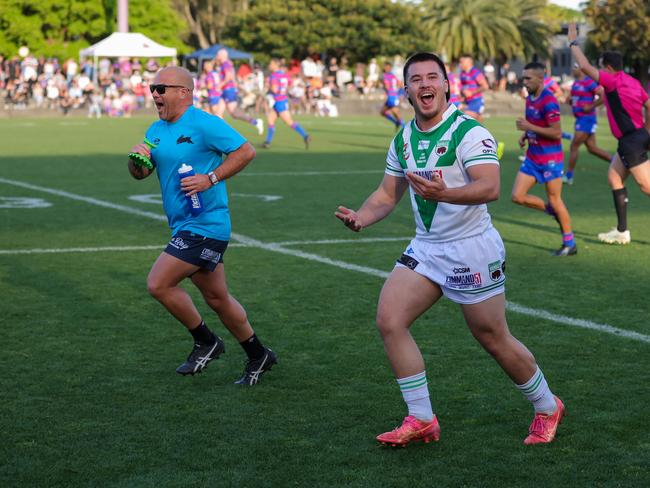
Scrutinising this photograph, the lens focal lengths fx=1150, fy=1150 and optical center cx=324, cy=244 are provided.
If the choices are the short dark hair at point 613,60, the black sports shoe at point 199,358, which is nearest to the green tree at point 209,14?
the short dark hair at point 613,60

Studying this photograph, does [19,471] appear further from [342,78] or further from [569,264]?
[342,78]

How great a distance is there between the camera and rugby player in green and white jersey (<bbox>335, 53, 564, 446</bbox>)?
518 centimetres

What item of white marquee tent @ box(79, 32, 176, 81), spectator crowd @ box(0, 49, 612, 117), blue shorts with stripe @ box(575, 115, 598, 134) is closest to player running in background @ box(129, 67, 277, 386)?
blue shorts with stripe @ box(575, 115, 598, 134)

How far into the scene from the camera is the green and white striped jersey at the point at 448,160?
5.17m

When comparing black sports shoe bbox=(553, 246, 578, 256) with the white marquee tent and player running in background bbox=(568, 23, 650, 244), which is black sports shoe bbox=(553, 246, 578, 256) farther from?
the white marquee tent

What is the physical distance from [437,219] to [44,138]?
28.1 meters

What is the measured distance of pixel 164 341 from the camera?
7.81 metres

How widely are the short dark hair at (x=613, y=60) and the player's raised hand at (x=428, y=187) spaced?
27.8 ft

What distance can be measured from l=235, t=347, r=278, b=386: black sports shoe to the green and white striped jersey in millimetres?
1709

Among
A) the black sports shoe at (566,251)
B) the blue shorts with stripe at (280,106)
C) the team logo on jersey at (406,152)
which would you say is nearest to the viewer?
the team logo on jersey at (406,152)

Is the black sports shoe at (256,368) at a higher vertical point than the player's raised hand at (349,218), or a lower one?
lower

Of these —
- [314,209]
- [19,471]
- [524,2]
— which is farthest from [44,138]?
[524,2]

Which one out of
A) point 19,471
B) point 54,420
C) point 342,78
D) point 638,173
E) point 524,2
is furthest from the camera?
point 524,2

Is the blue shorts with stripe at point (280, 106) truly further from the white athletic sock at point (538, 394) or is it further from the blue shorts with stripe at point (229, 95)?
the white athletic sock at point (538, 394)
